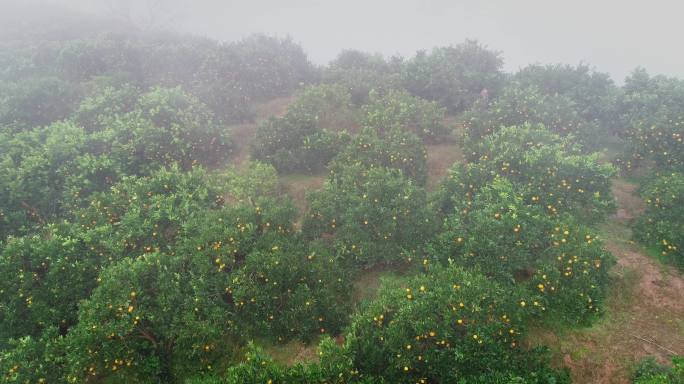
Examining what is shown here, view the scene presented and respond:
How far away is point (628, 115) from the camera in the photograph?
2159 centimetres

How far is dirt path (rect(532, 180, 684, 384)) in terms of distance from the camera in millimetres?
9625

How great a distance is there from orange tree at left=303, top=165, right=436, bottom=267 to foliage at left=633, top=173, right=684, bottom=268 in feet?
24.1

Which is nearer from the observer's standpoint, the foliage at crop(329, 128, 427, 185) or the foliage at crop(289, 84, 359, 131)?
the foliage at crop(329, 128, 427, 185)

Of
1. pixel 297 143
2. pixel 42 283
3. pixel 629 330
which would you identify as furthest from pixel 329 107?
pixel 629 330

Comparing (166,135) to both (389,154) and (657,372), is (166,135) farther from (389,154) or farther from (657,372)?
(657,372)

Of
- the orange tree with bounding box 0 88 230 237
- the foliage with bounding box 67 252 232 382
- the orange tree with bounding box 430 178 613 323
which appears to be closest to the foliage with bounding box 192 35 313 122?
the orange tree with bounding box 0 88 230 237

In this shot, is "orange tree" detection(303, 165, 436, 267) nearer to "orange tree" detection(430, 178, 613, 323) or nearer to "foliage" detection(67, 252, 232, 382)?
"orange tree" detection(430, 178, 613, 323)

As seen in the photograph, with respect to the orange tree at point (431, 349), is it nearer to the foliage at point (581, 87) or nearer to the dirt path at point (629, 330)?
the dirt path at point (629, 330)

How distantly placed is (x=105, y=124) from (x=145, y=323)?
1517 centimetres

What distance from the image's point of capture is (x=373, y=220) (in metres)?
13.9

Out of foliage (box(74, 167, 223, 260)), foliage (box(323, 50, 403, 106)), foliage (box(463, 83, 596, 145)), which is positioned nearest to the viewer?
foliage (box(74, 167, 223, 260))

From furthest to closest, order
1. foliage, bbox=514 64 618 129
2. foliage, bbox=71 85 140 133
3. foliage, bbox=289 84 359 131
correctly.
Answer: foliage, bbox=289 84 359 131 → foliage, bbox=514 64 618 129 → foliage, bbox=71 85 140 133

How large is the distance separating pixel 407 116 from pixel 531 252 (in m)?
11.3

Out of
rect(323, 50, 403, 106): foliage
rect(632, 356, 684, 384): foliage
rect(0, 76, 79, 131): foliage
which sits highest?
rect(323, 50, 403, 106): foliage
